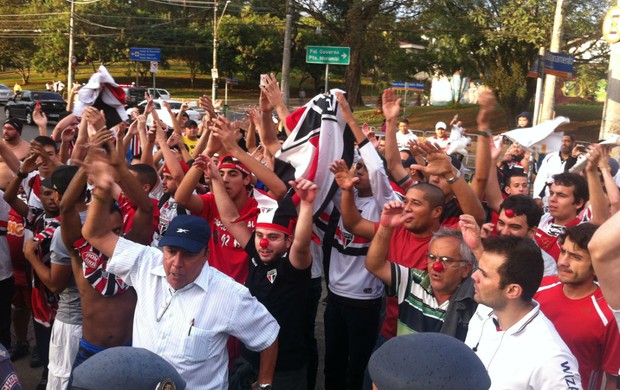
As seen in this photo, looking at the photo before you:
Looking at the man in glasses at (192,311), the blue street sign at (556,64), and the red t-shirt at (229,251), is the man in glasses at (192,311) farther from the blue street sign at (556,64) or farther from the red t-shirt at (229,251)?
the blue street sign at (556,64)

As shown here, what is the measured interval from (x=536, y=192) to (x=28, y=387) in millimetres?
6498

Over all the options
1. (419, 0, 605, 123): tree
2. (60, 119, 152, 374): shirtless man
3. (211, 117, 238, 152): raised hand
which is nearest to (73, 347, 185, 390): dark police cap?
(60, 119, 152, 374): shirtless man

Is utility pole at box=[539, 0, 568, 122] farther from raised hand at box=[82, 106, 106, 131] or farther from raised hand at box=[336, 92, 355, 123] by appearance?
raised hand at box=[82, 106, 106, 131]

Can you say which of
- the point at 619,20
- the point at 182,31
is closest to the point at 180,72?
the point at 182,31

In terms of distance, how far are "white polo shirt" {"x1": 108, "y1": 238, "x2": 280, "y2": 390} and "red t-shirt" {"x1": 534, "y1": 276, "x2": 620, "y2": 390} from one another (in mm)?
1563

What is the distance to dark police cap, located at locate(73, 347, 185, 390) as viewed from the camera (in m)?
1.78

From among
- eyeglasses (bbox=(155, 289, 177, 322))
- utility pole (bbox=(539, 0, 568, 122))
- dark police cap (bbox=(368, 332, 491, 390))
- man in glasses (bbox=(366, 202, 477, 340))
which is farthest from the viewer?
utility pole (bbox=(539, 0, 568, 122))

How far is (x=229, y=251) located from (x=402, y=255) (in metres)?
1.35

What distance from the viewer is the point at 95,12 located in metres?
54.4

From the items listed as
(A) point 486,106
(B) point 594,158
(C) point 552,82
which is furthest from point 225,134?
(C) point 552,82

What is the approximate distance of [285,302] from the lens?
4.27 m

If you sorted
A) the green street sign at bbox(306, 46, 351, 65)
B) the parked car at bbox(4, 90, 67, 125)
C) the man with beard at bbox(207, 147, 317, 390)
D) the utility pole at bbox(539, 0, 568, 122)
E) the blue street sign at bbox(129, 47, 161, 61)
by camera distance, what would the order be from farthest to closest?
the blue street sign at bbox(129, 47, 161, 61) < the parked car at bbox(4, 90, 67, 125) < the green street sign at bbox(306, 46, 351, 65) < the utility pole at bbox(539, 0, 568, 122) < the man with beard at bbox(207, 147, 317, 390)

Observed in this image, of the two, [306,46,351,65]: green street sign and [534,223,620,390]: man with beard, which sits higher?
[306,46,351,65]: green street sign

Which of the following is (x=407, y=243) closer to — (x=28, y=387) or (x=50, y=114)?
(x=28, y=387)
